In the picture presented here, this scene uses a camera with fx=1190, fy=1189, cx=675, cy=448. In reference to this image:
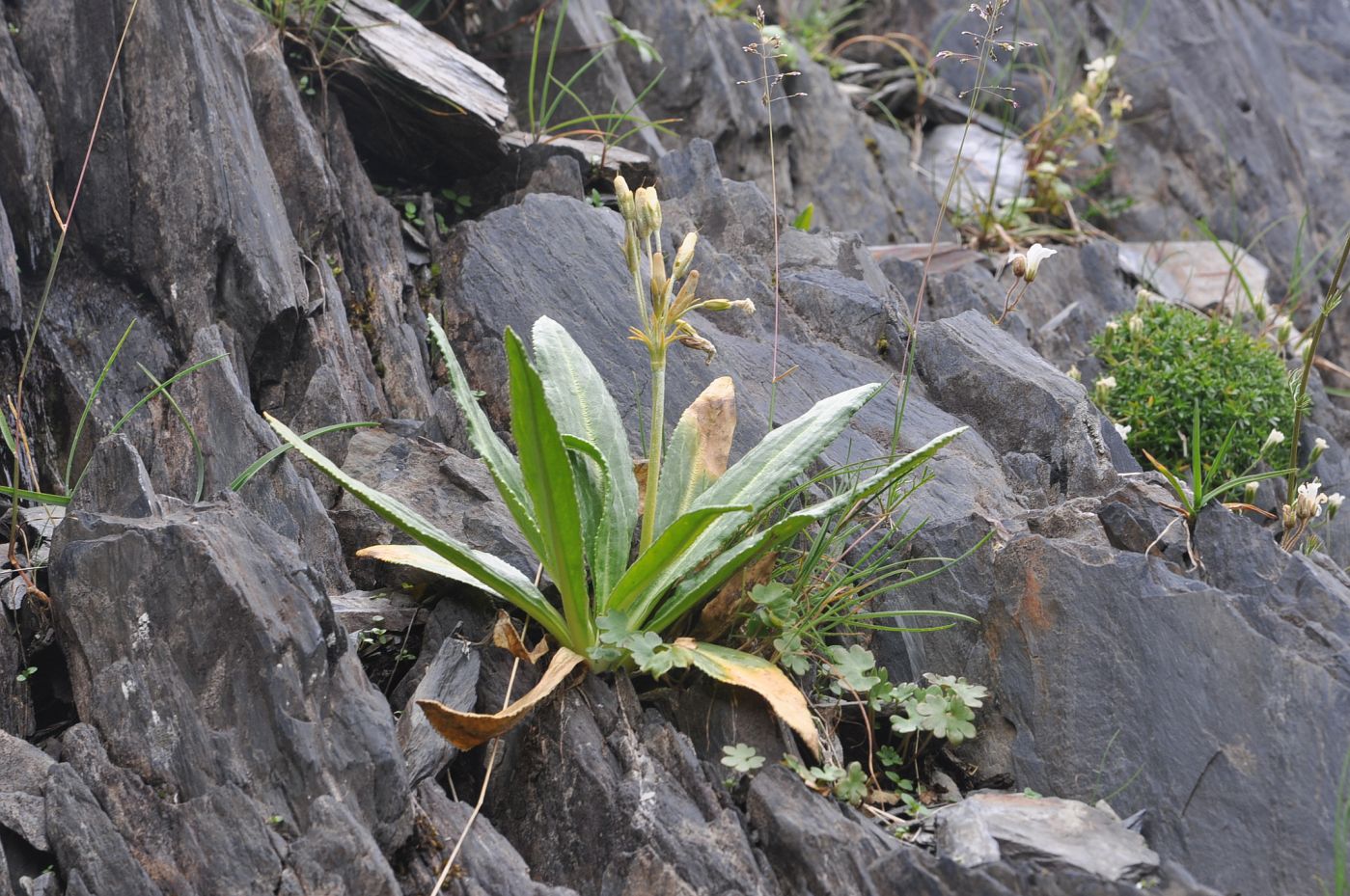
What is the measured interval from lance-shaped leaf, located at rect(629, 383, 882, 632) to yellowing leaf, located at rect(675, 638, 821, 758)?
19cm

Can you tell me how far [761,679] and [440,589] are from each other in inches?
42.1

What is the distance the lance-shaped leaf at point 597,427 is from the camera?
3.36m

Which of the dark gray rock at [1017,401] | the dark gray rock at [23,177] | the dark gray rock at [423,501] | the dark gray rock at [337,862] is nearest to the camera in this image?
the dark gray rock at [337,862]

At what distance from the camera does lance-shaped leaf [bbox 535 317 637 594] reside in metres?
3.36

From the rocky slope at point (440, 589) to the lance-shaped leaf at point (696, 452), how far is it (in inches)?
22.2

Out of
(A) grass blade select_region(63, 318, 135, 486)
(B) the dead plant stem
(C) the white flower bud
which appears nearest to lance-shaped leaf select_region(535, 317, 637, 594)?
(C) the white flower bud

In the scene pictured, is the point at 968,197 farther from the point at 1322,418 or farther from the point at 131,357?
the point at 131,357

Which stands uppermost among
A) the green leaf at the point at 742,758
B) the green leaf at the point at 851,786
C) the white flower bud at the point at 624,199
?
the white flower bud at the point at 624,199

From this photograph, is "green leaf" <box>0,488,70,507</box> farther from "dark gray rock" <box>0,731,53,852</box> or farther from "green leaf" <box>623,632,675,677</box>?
"green leaf" <box>623,632,675,677</box>

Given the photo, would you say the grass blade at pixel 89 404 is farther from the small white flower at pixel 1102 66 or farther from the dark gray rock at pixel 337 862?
the small white flower at pixel 1102 66

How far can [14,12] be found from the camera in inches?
171

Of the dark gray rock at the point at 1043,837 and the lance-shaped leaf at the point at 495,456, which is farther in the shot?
the lance-shaped leaf at the point at 495,456

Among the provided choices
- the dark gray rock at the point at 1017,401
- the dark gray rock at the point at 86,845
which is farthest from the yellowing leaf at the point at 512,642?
the dark gray rock at the point at 1017,401

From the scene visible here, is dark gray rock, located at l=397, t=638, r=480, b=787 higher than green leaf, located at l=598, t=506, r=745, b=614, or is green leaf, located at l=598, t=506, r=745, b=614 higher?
green leaf, located at l=598, t=506, r=745, b=614
